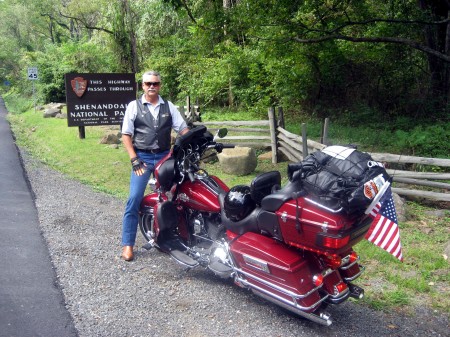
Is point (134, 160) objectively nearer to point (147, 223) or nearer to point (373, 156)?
point (147, 223)

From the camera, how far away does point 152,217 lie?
512cm

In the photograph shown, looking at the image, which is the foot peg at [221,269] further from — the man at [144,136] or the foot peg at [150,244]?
the man at [144,136]

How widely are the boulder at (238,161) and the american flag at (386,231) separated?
572 cm

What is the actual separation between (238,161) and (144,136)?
443 cm

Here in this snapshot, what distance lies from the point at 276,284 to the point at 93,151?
910cm

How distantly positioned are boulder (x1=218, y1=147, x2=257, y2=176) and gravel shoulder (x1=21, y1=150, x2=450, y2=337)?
4.02m

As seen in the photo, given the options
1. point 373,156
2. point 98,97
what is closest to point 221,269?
point 373,156

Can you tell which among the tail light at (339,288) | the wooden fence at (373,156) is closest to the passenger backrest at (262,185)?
the tail light at (339,288)

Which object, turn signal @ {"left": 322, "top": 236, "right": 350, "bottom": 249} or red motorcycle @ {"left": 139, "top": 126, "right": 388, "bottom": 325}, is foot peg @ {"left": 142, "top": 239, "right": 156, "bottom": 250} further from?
turn signal @ {"left": 322, "top": 236, "right": 350, "bottom": 249}

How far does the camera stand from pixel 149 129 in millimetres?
4934

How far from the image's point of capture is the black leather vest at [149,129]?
491cm

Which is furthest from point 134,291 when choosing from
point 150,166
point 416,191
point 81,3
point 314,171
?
point 81,3

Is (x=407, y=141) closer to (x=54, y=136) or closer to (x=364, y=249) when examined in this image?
(x=364, y=249)

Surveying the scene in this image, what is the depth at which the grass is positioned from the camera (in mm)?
4383
